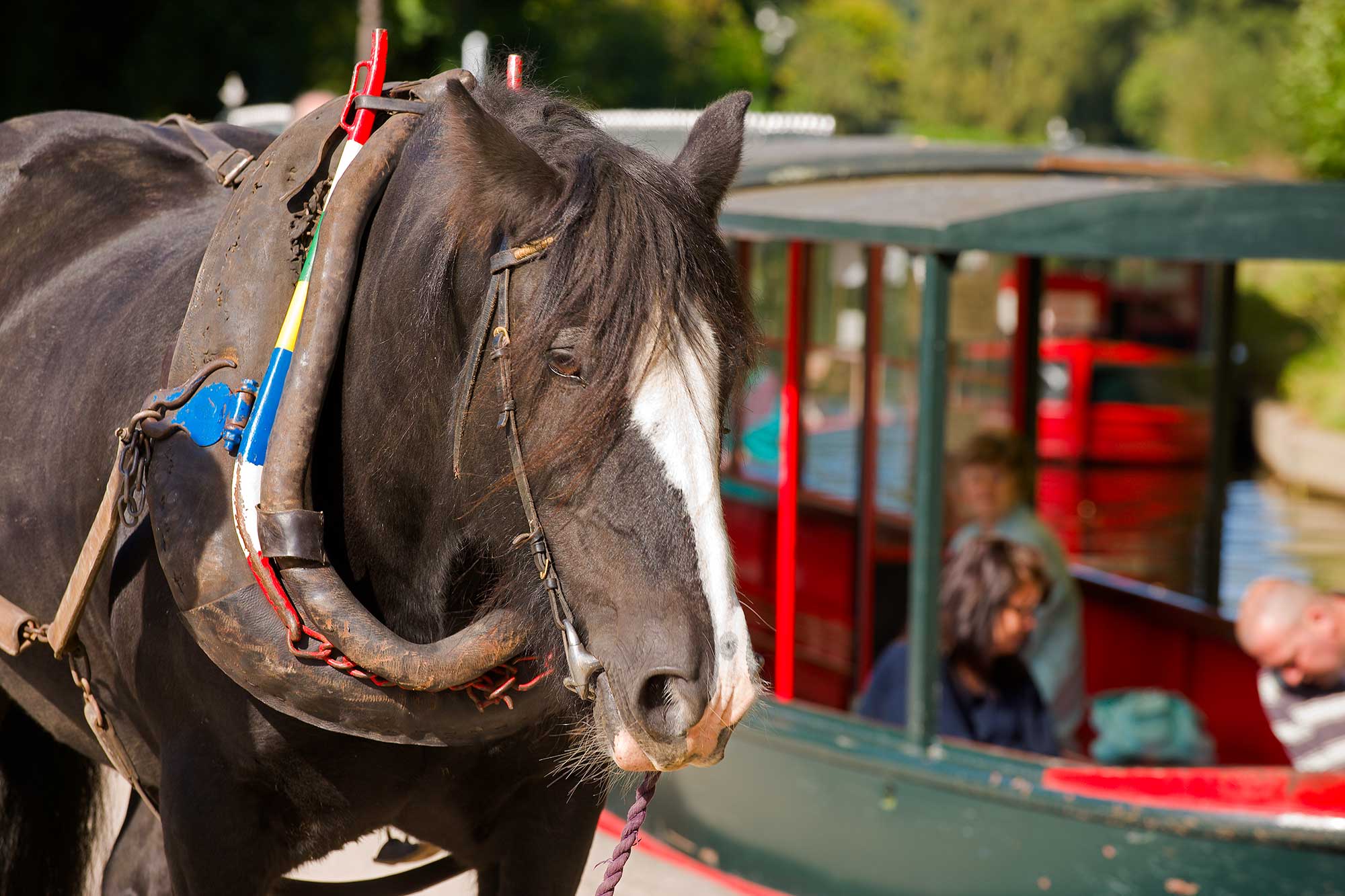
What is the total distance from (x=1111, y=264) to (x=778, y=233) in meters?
13.5

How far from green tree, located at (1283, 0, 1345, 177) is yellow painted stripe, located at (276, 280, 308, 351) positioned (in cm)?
1486

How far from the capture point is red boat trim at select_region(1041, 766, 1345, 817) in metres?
3.29

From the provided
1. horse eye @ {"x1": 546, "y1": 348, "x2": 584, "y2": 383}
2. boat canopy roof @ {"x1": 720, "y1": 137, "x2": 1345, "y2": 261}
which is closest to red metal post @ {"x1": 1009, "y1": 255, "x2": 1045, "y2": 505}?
boat canopy roof @ {"x1": 720, "y1": 137, "x2": 1345, "y2": 261}

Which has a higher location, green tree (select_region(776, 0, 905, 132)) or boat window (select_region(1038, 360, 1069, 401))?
green tree (select_region(776, 0, 905, 132))

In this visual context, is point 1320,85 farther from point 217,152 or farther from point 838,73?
point 838,73

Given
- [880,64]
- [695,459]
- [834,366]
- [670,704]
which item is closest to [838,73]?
[880,64]

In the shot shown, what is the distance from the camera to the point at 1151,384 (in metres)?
16.0

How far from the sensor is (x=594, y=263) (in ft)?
4.58

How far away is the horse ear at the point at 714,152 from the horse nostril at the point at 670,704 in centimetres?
55

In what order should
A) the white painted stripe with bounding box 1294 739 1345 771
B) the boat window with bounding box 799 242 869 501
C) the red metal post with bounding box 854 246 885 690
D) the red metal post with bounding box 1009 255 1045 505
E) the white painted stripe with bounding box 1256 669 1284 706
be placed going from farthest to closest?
the boat window with bounding box 799 242 869 501 < the red metal post with bounding box 1009 255 1045 505 < the red metal post with bounding box 854 246 885 690 < the white painted stripe with bounding box 1256 669 1284 706 < the white painted stripe with bounding box 1294 739 1345 771

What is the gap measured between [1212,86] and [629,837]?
137 ft

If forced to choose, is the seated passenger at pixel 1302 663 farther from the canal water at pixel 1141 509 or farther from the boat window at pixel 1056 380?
the boat window at pixel 1056 380

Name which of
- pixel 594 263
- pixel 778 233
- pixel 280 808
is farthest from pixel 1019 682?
pixel 594 263

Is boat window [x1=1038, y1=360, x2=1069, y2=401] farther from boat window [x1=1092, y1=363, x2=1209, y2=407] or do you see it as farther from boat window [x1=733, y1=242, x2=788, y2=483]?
boat window [x1=733, y1=242, x2=788, y2=483]
